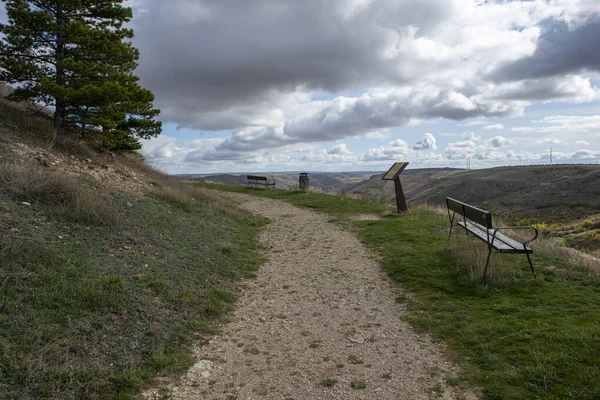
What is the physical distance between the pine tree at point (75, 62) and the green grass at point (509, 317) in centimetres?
841

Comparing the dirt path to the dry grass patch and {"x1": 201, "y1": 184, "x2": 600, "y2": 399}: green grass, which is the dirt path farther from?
the dry grass patch

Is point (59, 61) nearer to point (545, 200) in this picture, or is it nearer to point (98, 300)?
point (98, 300)

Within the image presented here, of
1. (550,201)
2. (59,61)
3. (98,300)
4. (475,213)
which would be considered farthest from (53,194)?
(550,201)

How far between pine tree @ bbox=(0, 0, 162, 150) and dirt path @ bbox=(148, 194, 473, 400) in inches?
264

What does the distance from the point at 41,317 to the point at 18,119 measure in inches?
375

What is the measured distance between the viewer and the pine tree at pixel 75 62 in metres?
9.12

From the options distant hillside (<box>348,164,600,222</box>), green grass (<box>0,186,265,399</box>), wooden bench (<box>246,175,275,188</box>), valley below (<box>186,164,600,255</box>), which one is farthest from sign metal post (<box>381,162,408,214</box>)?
wooden bench (<box>246,175,275,188</box>)

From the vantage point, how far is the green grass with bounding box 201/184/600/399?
3.29 m

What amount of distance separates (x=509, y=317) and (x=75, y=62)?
10.9 meters

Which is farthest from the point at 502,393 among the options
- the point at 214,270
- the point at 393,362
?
the point at 214,270

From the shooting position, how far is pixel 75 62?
9.34m

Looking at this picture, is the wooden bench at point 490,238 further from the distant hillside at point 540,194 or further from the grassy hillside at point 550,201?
the distant hillside at point 540,194

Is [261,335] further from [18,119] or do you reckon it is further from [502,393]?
[18,119]

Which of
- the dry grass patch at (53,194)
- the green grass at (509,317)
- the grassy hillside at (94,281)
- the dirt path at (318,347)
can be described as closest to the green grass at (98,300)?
the grassy hillside at (94,281)
